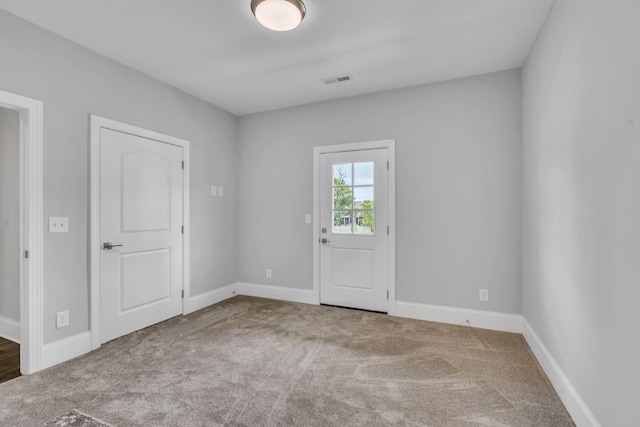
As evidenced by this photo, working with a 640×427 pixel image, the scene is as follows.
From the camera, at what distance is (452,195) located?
3.43 metres

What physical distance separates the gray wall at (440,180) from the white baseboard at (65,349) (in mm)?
2284

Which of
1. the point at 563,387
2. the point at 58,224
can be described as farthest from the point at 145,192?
the point at 563,387

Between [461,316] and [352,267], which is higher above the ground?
[352,267]

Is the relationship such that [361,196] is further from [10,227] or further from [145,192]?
[10,227]

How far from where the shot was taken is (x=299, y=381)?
7.44ft

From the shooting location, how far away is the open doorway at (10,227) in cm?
299

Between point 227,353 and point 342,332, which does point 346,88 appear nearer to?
point 342,332

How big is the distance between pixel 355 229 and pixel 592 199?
2.50 meters

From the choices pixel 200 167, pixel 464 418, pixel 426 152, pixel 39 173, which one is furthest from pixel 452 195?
pixel 39 173

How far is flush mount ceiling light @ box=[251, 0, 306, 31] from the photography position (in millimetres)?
2049

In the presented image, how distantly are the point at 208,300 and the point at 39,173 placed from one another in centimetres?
235

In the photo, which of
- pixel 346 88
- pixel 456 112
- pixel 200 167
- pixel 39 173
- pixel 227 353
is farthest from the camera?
pixel 200 167

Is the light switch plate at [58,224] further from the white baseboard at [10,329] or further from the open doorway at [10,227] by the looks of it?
the white baseboard at [10,329]

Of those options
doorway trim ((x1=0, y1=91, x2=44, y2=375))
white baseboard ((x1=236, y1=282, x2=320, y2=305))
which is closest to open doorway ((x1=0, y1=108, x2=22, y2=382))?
doorway trim ((x1=0, y1=91, x2=44, y2=375))
